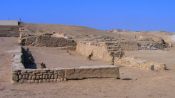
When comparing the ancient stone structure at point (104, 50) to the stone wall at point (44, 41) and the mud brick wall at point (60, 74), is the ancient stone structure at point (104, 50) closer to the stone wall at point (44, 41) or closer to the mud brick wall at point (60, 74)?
the stone wall at point (44, 41)

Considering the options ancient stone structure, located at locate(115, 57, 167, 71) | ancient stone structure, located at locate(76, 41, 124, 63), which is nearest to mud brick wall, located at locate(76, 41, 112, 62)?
ancient stone structure, located at locate(76, 41, 124, 63)

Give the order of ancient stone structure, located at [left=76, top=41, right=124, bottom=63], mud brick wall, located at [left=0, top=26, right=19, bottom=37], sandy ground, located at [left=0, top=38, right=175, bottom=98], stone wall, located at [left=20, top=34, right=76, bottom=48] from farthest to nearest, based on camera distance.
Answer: mud brick wall, located at [left=0, top=26, right=19, bottom=37]
stone wall, located at [left=20, top=34, right=76, bottom=48]
ancient stone structure, located at [left=76, top=41, right=124, bottom=63]
sandy ground, located at [left=0, top=38, right=175, bottom=98]

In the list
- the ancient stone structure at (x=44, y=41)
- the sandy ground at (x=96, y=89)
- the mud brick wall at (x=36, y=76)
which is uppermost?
the ancient stone structure at (x=44, y=41)

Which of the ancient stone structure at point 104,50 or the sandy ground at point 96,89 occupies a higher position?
the ancient stone structure at point 104,50

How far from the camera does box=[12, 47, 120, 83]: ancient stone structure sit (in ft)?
46.5

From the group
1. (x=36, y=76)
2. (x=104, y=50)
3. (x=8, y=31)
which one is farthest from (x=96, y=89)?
(x=8, y=31)

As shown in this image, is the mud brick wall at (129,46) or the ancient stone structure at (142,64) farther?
the mud brick wall at (129,46)

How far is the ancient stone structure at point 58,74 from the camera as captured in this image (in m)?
14.2

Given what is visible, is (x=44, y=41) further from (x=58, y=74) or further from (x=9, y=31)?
(x=58, y=74)

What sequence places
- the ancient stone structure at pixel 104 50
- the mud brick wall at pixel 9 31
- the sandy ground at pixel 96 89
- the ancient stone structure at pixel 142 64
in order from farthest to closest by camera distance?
the mud brick wall at pixel 9 31
the ancient stone structure at pixel 104 50
the ancient stone structure at pixel 142 64
the sandy ground at pixel 96 89

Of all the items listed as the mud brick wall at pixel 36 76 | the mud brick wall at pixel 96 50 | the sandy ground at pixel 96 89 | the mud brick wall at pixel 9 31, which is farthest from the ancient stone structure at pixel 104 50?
the mud brick wall at pixel 9 31

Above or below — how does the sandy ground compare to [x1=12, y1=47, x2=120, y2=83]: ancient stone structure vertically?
below

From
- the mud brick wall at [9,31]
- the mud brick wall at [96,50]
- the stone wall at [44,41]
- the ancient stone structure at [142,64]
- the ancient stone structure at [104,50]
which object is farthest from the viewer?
the mud brick wall at [9,31]

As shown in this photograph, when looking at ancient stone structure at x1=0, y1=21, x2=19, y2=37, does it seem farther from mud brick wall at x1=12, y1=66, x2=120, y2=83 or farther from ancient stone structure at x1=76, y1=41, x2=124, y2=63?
mud brick wall at x1=12, y1=66, x2=120, y2=83
